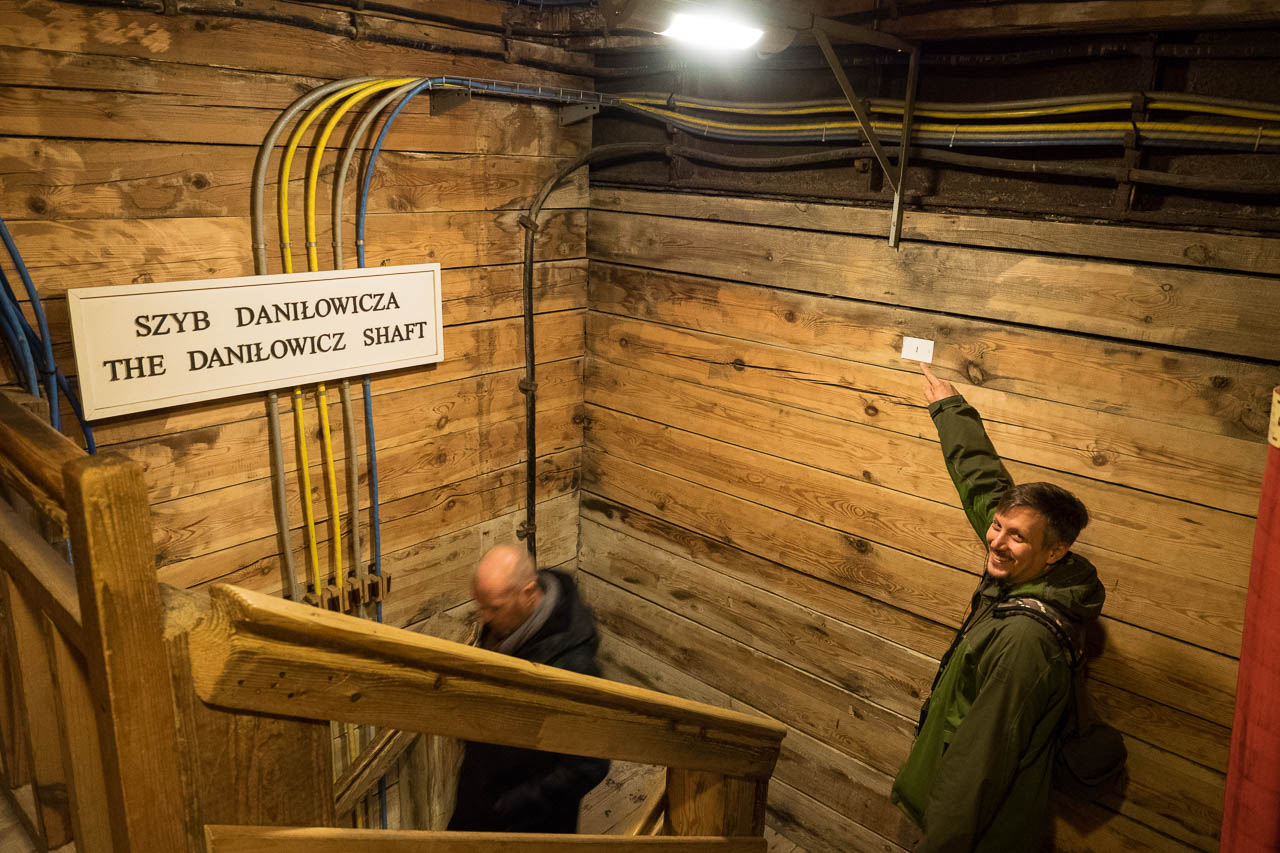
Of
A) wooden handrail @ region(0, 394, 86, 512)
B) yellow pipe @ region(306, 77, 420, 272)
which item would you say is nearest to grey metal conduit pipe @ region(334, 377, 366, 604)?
yellow pipe @ region(306, 77, 420, 272)

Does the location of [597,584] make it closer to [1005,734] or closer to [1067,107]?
[1005,734]

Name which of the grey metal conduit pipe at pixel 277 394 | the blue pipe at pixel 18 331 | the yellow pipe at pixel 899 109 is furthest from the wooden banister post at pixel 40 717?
the yellow pipe at pixel 899 109

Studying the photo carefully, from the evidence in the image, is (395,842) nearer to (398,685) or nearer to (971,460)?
(398,685)

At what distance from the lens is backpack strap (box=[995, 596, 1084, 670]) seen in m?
2.14

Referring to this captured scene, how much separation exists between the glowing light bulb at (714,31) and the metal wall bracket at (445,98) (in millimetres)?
988

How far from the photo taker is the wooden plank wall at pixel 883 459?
234 cm

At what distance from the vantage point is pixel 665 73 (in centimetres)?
327

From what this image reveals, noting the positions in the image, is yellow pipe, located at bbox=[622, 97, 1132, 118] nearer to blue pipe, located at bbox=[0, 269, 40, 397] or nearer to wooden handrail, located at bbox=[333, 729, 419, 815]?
blue pipe, located at bbox=[0, 269, 40, 397]

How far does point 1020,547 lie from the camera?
2195 mm

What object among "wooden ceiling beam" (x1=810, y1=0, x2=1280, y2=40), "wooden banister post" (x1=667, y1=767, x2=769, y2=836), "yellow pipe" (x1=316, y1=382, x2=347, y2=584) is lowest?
"wooden banister post" (x1=667, y1=767, x2=769, y2=836)

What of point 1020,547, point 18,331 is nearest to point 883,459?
point 1020,547

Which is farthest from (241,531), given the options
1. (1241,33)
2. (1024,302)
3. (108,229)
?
(1241,33)

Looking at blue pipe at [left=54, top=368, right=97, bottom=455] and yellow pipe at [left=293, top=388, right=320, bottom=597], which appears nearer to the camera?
blue pipe at [left=54, top=368, right=97, bottom=455]

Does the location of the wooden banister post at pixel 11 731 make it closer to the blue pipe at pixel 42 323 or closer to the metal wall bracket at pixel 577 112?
the blue pipe at pixel 42 323
